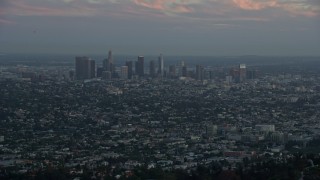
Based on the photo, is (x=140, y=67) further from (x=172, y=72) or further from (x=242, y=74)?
(x=242, y=74)

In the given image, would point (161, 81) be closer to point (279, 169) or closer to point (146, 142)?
point (146, 142)

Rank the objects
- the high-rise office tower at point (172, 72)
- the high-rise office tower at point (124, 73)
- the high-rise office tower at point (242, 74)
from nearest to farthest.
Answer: the high-rise office tower at point (242, 74)
the high-rise office tower at point (124, 73)
the high-rise office tower at point (172, 72)

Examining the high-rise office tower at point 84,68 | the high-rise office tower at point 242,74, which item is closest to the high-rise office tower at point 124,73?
the high-rise office tower at point 84,68

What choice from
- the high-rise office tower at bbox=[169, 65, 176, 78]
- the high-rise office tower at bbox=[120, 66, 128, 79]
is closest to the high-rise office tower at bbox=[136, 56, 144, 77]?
the high-rise office tower at bbox=[120, 66, 128, 79]

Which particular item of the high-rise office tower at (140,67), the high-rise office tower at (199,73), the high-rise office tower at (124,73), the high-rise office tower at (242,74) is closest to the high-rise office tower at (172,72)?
the high-rise office tower at (199,73)

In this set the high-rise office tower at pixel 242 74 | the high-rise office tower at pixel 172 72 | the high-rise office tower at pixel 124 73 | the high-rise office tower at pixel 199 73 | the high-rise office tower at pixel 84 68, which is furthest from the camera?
the high-rise office tower at pixel 172 72

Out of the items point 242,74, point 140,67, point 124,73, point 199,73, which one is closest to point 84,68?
point 124,73

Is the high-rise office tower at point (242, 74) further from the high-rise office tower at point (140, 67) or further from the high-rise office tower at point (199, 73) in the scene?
the high-rise office tower at point (140, 67)

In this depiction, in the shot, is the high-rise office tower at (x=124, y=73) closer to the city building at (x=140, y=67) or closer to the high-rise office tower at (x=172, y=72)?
the city building at (x=140, y=67)

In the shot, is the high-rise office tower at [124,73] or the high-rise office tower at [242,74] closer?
the high-rise office tower at [242,74]
